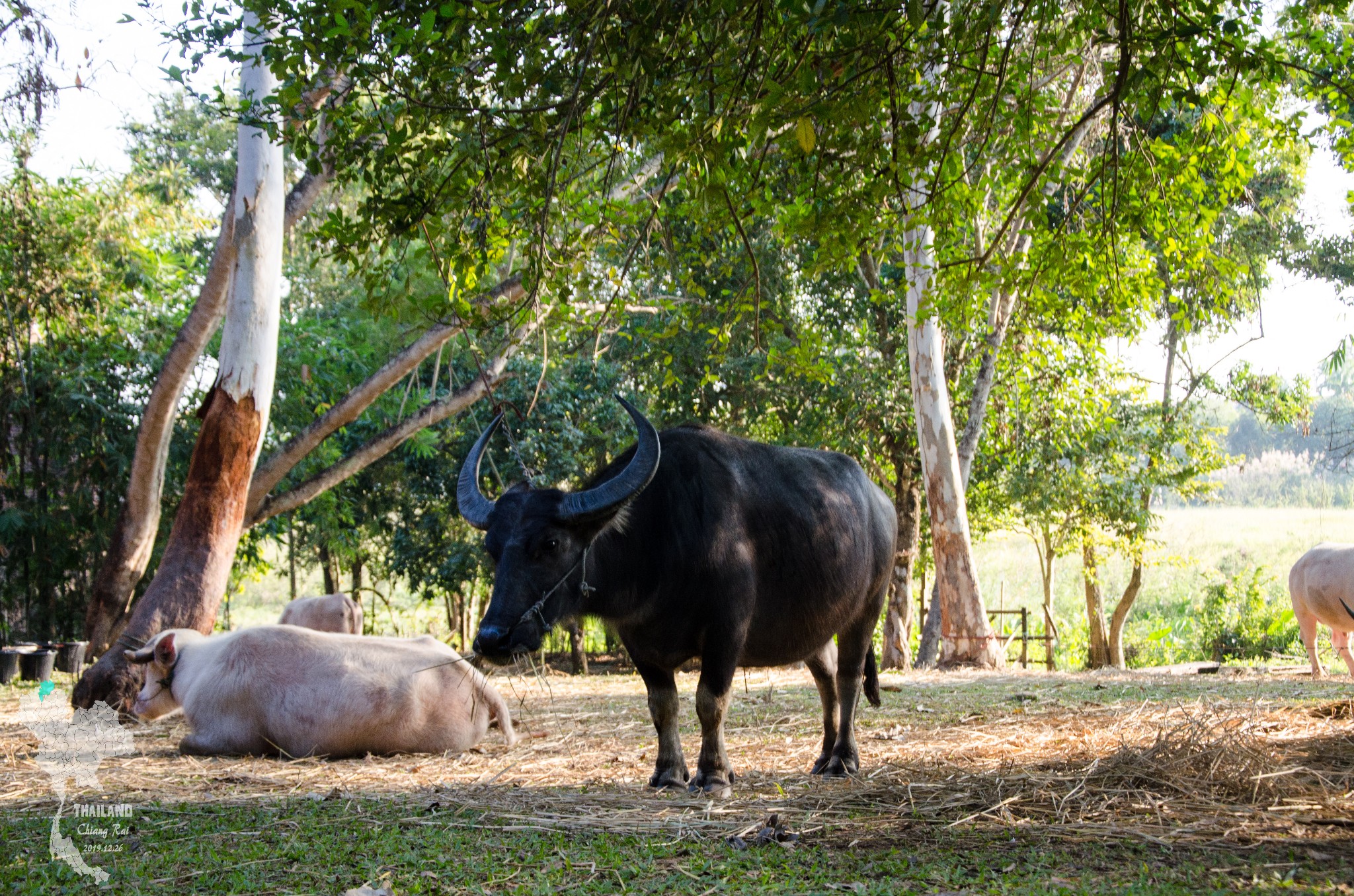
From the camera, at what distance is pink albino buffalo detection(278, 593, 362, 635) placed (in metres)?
10.9

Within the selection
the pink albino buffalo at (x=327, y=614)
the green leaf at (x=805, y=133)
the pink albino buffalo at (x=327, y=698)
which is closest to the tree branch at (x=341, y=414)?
the pink albino buffalo at (x=327, y=614)

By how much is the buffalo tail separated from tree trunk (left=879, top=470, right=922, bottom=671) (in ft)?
31.0

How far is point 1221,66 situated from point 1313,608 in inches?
339

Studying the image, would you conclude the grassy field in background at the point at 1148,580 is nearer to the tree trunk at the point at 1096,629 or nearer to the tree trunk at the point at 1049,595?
the tree trunk at the point at 1049,595

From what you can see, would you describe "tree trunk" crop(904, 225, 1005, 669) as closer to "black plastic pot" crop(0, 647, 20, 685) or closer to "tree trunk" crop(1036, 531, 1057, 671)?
"tree trunk" crop(1036, 531, 1057, 671)

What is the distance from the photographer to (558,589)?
467 cm

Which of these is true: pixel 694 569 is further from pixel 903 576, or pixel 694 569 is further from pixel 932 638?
pixel 932 638

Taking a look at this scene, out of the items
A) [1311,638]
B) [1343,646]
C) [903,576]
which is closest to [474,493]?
[1343,646]

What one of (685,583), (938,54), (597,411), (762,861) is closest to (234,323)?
(685,583)

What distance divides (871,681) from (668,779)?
1.99 metres

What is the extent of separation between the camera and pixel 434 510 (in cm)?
1939

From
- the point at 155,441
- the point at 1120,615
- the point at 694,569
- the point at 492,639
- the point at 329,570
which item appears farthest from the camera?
the point at 329,570

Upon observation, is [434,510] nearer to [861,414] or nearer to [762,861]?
[861,414]

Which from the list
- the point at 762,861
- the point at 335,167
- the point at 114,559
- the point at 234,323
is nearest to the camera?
the point at 762,861
